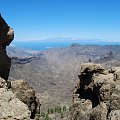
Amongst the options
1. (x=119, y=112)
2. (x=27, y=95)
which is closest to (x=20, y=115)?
(x=119, y=112)

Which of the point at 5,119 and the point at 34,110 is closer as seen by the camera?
the point at 5,119

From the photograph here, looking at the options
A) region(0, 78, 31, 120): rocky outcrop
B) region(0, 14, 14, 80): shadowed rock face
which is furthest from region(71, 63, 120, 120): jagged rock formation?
region(0, 78, 31, 120): rocky outcrop

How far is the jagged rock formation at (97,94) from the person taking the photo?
49.8 m

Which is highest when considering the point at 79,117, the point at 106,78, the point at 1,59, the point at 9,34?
the point at 9,34

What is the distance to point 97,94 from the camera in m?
60.7

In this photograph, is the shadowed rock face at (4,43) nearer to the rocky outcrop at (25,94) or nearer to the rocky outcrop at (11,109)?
the rocky outcrop at (25,94)

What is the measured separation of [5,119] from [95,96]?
45.5 metres

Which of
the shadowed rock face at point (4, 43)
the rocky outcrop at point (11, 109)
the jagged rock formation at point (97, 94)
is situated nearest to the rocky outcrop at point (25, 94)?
the shadowed rock face at point (4, 43)

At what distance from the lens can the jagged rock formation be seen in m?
49.8

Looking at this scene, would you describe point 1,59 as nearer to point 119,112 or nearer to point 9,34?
point 9,34

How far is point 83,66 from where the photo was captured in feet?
240

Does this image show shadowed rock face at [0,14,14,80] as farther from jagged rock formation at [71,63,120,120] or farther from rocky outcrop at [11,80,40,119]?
jagged rock formation at [71,63,120,120]

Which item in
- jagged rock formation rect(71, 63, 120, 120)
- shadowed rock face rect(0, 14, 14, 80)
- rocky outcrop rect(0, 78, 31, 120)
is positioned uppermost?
shadowed rock face rect(0, 14, 14, 80)

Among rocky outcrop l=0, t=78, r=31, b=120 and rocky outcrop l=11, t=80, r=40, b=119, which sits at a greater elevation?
rocky outcrop l=0, t=78, r=31, b=120
